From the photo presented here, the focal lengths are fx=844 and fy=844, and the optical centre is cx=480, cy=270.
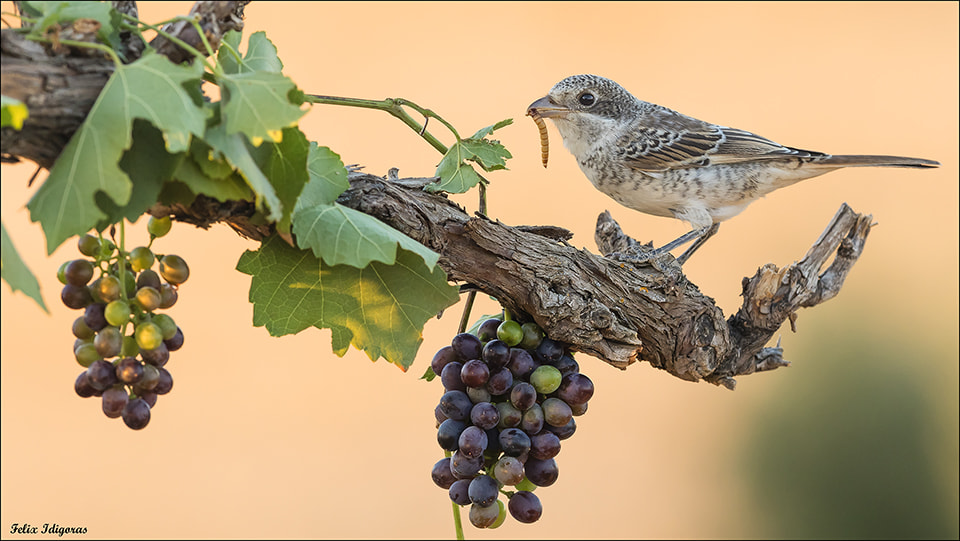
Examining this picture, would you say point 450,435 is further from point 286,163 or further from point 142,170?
point 142,170

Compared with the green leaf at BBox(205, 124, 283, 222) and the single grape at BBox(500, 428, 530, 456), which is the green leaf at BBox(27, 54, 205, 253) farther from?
the single grape at BBox(500, 428, 530, 456)

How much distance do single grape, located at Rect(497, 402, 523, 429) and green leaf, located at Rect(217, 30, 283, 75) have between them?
0.69 metres

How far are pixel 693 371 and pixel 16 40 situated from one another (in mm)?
1547

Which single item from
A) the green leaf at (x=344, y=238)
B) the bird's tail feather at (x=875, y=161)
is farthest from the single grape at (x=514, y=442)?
A: the bird's tail feather at (x=875, y=161)

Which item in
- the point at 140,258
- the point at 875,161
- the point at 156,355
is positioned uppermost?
the point at 875,161

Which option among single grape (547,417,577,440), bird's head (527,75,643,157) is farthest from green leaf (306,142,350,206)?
bird's head (527,75,643,157)

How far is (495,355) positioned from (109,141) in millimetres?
750

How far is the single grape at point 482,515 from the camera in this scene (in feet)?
4.82

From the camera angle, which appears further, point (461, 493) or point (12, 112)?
point (461, 493)

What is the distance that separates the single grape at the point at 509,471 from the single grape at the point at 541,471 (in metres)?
0.06

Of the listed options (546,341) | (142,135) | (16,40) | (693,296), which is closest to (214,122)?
(142,135)

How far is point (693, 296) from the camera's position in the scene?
6.51ft

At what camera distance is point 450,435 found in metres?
1.47

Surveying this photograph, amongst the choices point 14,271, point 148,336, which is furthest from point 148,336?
point 14,271
